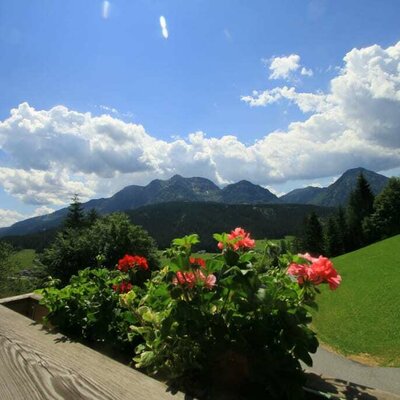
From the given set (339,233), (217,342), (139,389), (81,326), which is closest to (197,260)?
(217,342)

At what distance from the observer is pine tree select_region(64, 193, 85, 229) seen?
55188mm

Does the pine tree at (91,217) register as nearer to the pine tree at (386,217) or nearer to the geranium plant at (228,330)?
the pine tree at (386,217)

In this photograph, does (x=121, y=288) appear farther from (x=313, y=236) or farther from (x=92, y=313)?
(x=313, y=236)

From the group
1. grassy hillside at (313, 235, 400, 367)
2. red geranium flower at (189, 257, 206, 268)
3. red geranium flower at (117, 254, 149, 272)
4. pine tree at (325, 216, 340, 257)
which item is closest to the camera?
red geranium flower at (189, 257, 206, 268)

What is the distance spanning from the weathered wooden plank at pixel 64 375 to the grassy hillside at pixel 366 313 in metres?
19.6

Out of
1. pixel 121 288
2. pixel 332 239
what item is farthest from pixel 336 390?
pixel 332 239

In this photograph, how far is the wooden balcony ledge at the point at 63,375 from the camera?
147cm

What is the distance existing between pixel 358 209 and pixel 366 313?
177 feet

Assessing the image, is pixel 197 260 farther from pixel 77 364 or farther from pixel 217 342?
pixel 77 364

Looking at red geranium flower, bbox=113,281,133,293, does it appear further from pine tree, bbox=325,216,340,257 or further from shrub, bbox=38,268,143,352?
pine tree, bbox=325,216,340,257

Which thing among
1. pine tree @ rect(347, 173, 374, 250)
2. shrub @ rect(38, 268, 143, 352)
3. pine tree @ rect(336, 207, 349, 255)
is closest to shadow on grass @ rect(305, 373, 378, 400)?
shrub @ rect(38, 268, 143, 352)

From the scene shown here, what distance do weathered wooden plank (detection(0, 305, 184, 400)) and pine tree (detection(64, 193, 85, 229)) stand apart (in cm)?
5522

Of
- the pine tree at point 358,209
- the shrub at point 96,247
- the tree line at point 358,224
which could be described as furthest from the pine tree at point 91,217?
the pine tree at point 358,209

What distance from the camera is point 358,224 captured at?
74.0m
